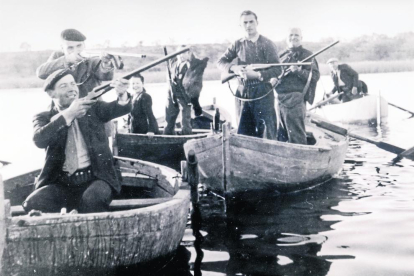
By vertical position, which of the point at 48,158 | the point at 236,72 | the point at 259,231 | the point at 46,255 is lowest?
the point at 259,231

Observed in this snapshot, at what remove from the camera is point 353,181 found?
6805 millimetres

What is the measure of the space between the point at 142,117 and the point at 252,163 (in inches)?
103

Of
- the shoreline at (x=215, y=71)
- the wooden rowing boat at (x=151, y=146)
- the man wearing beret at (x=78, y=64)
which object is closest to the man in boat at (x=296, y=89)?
the wooden rowing boat at (x=151, y=146)

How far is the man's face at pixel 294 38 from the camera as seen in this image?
21.4ft

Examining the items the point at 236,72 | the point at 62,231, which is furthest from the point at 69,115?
the point at 236,72

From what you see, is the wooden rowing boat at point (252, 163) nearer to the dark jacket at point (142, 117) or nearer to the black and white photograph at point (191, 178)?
the black and white photograph at point (191, 178)

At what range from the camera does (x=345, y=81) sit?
1280 cm

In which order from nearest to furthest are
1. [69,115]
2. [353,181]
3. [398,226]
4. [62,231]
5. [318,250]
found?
[62,231] → [69,115] → [318,250] → [398,226] → [353,181]

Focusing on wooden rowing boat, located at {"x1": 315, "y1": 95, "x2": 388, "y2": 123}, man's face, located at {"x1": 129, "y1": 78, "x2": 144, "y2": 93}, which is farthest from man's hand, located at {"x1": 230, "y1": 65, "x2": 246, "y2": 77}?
wooden rowing boat, located at {"x1": 315, "y1": 95, "x2": 388, "y2": 123}

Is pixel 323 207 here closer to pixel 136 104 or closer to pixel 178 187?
pixel 178 187

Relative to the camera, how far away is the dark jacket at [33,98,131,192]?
3.54 m

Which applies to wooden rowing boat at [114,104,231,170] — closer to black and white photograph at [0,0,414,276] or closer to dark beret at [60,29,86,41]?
black and white photograph at [0,0,414,276]

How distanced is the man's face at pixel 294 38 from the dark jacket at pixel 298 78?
7cm

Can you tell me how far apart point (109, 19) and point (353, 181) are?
422 cm
